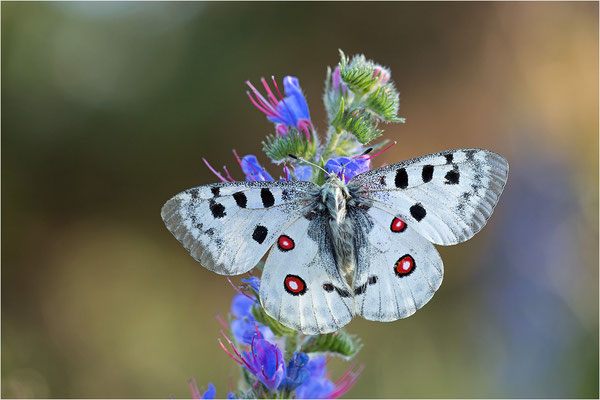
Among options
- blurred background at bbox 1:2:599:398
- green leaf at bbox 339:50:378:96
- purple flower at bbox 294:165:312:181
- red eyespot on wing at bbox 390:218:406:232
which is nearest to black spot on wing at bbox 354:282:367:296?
red eyespot on wing at bbox 390:218:406:232

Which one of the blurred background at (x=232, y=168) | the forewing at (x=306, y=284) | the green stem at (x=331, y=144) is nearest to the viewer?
the forewing at (x=306, y=284)

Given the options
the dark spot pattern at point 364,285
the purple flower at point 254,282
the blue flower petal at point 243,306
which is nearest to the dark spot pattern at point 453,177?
the dark spot pattern at point 364,285

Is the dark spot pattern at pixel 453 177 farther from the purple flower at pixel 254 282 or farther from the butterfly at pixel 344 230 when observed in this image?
the purple flower at pixel 254 282

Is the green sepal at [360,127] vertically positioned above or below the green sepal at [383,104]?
below

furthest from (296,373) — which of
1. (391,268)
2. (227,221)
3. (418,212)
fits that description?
(418,212)

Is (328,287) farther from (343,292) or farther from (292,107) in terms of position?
(292,107)

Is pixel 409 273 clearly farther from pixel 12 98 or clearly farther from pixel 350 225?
pixel 12 98

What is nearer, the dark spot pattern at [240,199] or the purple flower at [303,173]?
the dark spot pattern at [240,199]

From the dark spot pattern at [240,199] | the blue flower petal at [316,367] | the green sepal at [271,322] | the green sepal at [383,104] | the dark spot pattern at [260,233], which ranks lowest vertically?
the blue flower petal at [316,367]
